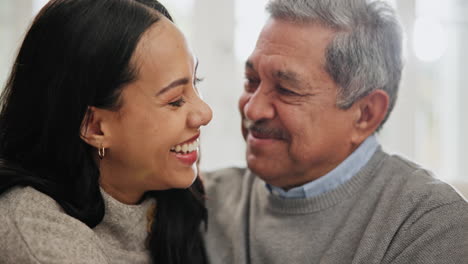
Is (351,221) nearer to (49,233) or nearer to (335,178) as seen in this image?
(335,178)

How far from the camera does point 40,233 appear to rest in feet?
3.45

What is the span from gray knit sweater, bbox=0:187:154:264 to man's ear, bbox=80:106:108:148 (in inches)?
5.4

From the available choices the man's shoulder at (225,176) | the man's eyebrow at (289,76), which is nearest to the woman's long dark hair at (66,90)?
the man's eyebrow at (289,76)

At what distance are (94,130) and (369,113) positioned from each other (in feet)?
2.87

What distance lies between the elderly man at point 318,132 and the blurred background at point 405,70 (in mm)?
1078

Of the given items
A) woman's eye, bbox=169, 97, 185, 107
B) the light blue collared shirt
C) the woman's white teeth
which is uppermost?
woman's eye, bbox=169, 97, 185, 107

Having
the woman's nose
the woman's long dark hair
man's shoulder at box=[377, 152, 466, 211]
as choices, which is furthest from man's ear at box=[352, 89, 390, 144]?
the woman's long dark hair

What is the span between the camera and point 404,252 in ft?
4.21

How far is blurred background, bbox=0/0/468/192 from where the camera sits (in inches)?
108

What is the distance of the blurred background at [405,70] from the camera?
2742 millimetres

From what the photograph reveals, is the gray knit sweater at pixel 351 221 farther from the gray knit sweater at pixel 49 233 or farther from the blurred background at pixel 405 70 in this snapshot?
the blurred background at pixel 405 70

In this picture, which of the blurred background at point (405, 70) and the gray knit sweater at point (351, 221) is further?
the blurred background at point (405, 70)

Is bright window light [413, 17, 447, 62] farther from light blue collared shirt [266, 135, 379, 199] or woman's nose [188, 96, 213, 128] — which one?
woman's nose [188, 96, 213, 128]

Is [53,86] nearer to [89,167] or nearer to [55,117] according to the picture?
[55,117]
